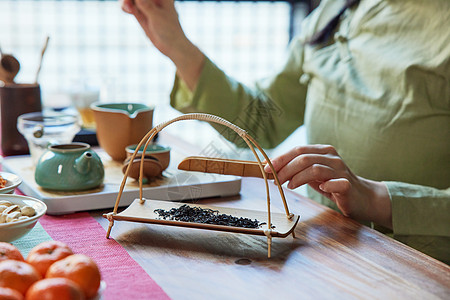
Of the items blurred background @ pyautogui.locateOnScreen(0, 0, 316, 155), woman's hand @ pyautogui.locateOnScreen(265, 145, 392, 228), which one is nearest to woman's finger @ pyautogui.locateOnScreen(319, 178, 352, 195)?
woman's hand @ pyautogui.locateOnScreen(265, 145, 392, 228)

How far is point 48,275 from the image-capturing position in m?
0.67

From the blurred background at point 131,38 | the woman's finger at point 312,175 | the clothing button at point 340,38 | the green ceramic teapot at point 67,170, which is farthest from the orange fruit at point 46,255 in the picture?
the blurred background at point 131,38

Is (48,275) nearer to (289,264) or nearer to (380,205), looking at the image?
(289,264)

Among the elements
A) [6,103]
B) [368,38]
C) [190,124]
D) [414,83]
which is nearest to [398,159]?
[414,83]

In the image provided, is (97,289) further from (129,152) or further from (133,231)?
(129,152)

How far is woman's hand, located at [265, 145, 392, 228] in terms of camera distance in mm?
975

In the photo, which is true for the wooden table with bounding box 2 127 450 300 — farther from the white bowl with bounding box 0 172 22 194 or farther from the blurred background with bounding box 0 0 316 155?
the blurred background with bounding box 0 0 316 155

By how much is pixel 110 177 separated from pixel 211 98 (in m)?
0.46

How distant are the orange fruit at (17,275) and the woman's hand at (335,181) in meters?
0.44

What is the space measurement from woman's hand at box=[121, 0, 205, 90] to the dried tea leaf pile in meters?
0.60

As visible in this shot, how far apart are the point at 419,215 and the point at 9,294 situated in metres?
0.80

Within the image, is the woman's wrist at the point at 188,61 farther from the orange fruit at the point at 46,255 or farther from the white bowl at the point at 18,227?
the orange fruit at the point at 46,255

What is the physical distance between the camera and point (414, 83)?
1.23 meters

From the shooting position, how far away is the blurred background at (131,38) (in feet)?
10.4
